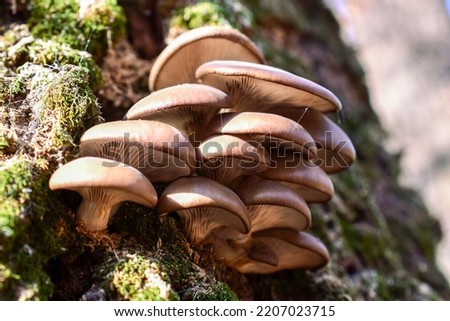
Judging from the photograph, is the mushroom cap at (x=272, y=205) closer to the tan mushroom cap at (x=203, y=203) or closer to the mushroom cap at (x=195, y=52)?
the tan mushroom cap at (x=203, y=203)

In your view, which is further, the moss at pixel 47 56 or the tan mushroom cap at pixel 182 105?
the moss at pixel 47 56

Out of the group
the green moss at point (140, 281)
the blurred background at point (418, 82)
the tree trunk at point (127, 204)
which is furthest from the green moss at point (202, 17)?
the blurred background at point (418, 82)

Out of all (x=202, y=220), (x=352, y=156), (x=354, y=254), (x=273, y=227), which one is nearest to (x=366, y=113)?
(x=354, y=254)

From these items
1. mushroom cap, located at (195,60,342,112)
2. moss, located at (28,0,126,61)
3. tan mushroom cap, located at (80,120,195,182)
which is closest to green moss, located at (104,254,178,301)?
tan mushroom cap, located at (80,120,195,182)

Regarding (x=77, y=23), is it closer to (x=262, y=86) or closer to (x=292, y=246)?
(x=262, y=86)
